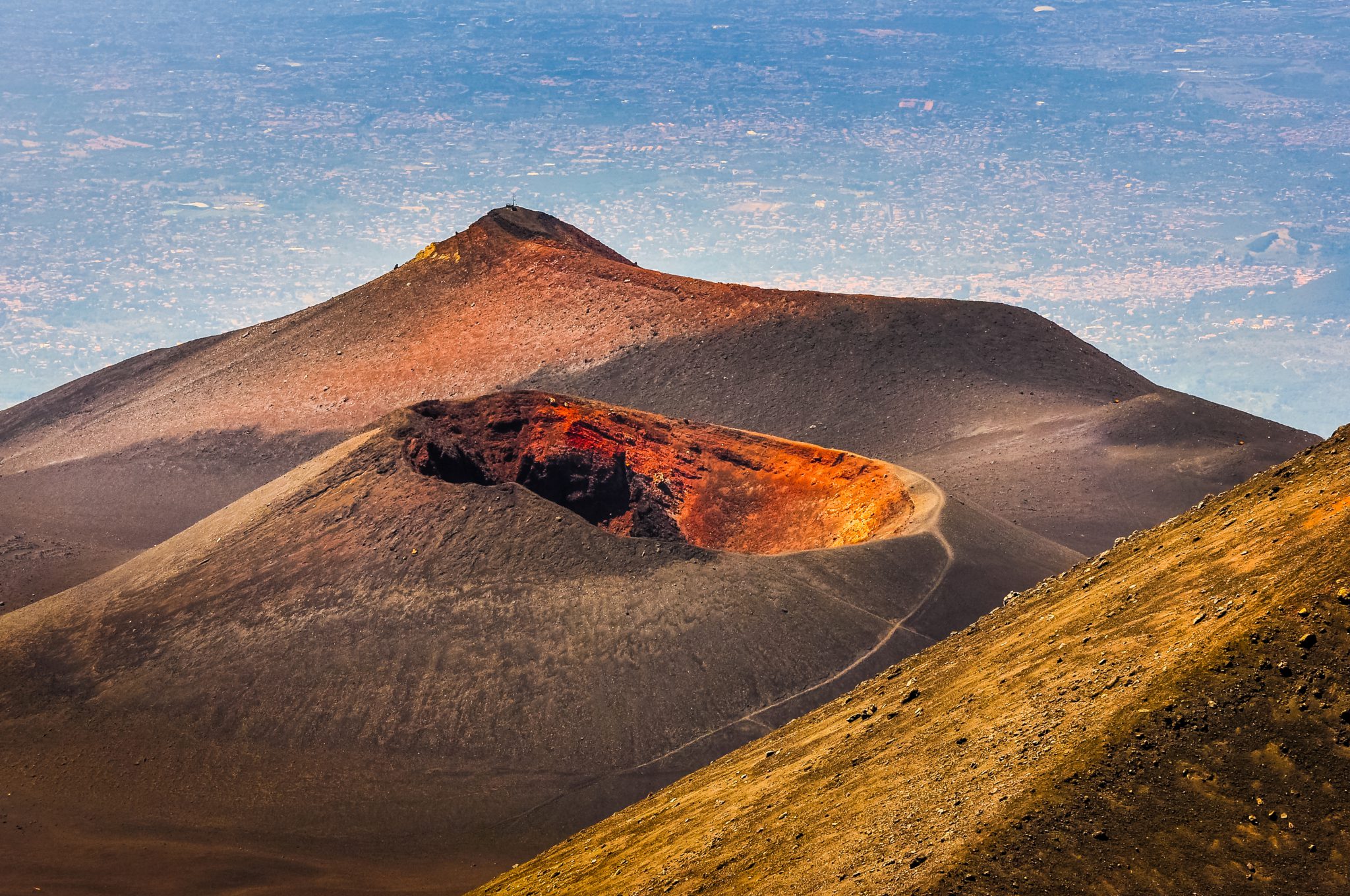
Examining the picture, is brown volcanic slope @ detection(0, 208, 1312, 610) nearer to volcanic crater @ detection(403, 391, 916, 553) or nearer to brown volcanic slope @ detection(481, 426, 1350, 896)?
volcanic crater @ detection(403, 391, 916, 553)

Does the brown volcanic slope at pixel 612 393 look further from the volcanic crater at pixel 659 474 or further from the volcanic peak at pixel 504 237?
the volcanic crater at pixel 659 474

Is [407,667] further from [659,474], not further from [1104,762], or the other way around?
[1104,762]

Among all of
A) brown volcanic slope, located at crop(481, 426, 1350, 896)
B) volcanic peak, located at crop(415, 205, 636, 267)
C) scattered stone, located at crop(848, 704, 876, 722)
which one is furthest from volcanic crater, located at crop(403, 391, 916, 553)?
volcanic peak, located at crop(415, 205, 636, 267)

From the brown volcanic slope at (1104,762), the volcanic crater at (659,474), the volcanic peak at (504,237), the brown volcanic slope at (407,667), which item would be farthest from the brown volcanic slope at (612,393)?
the brown volcanic slope at (1104,762)

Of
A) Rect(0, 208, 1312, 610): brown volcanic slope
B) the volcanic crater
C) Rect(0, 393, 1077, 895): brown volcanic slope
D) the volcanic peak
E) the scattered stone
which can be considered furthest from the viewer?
the volcanic peak

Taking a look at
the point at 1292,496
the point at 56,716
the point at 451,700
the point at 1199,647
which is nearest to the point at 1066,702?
the point at 1199,647
